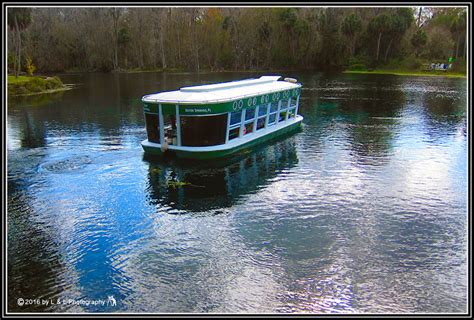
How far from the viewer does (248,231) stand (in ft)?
51.3

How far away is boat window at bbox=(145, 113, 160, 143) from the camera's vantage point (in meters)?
25.1

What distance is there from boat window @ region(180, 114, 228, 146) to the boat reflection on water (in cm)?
124

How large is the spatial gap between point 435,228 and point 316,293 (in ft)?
21.5

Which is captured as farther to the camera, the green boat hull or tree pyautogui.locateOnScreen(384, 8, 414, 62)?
tree pyautogui.locateOnScreen(384, 8, 414, 62)

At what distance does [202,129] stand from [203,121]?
17.9 inches

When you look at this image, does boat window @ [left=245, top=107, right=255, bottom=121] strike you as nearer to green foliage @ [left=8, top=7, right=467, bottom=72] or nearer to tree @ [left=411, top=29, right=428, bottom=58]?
green foliage @ [left=8, top=7, right=467, bottom=72]

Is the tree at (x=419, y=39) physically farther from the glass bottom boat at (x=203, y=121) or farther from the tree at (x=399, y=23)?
the glass bottom boat at (x=203, y=121)

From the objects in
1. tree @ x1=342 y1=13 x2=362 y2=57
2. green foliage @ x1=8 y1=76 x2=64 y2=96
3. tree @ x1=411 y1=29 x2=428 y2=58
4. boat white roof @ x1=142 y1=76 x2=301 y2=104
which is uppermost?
tree @ x1=342 y1=13 x2=362 y2=57

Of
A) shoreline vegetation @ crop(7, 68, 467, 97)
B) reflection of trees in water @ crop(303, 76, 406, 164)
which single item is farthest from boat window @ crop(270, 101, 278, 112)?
shoreline vegetation @ crop(7, 68, 467, 97)

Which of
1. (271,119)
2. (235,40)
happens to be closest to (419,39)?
(235,40)

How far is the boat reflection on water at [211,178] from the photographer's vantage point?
1861 cm

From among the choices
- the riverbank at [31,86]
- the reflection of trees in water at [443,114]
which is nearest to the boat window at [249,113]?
the reflection of trees in water at [443,114]

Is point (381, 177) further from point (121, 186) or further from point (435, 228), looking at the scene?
point (121, 186)

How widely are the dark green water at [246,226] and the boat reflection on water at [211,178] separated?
11 cm
